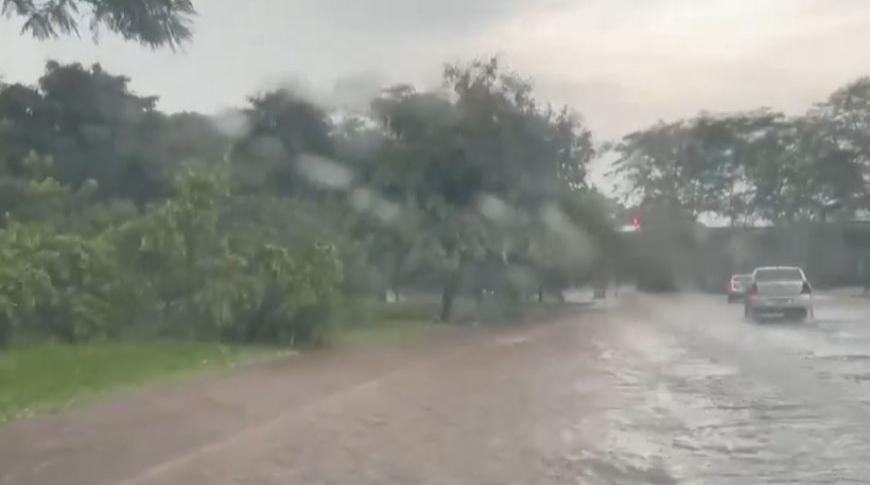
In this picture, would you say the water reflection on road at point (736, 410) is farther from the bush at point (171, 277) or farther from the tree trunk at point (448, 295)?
the tree trunk at point (448, 295)

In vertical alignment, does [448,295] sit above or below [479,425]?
above

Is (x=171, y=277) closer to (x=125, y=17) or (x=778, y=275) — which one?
(x=125, y=17)

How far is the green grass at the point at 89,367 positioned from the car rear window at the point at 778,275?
1993 centimetres

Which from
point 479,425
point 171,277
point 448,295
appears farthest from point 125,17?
point 448,295

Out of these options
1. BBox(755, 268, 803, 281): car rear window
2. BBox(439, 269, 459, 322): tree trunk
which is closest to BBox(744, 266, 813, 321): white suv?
BBox(755, 268, 803, 281): car rear window

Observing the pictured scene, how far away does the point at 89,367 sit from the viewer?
2119cm

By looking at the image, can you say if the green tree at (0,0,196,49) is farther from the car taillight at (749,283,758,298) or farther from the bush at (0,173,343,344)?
the car taillight at (749,283,758,298)

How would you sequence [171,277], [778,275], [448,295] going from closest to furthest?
[171,277] < [448,295] < [778,275]

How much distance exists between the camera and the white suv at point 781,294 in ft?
138

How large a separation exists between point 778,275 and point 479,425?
28375mm

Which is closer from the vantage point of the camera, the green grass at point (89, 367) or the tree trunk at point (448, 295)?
the green grass at point (89, 367)

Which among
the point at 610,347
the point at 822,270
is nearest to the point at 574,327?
the point at 610,347

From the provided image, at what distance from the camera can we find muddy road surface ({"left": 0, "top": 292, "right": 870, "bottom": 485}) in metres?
12.7

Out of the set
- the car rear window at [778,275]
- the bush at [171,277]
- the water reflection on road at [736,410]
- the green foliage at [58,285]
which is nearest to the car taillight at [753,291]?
the car rear window at [778,275]
